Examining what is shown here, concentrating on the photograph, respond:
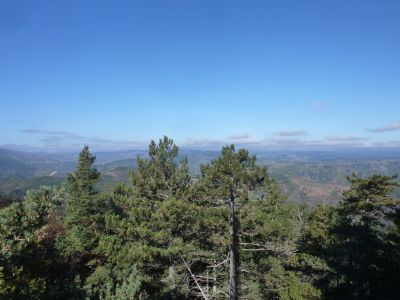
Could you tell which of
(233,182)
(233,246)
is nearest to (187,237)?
(233,246)

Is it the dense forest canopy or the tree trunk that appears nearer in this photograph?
the dense forest canopy

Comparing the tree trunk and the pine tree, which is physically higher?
the pine tree

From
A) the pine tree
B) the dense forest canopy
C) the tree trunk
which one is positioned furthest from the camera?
the tree trunk

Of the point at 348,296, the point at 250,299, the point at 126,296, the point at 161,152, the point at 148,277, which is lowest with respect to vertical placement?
the point at 348,296

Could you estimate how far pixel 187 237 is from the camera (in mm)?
17266

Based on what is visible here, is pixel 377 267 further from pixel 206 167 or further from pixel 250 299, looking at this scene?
pixel 206 167

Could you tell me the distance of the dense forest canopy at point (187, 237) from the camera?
9.88 m

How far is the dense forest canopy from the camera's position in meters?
9.88

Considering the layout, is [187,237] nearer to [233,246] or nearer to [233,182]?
[233,246]

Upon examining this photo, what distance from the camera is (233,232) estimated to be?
643 inches

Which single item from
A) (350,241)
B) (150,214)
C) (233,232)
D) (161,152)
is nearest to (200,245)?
(233,232)

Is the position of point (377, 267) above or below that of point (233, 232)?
below

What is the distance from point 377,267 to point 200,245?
41.5 feet

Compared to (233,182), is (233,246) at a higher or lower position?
lower
